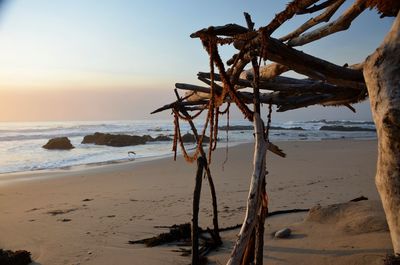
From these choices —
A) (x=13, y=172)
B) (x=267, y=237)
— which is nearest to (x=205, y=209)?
(x=267, y=237)

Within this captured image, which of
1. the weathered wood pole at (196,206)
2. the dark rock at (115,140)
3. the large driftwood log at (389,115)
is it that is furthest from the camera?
the dark rock at (115,140)

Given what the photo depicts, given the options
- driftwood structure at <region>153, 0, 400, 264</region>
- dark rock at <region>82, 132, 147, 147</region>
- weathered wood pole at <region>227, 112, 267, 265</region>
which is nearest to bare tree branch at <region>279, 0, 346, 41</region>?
driftwood structure at <region>153, 0, 400, 264</region>

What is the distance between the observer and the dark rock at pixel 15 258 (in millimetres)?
5242

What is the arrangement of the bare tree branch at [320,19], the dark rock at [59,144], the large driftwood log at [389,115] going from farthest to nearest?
the dark rock at [59,144] → the bare tree branch at [320,19] → the large driftwood log at [389,115]

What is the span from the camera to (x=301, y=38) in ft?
13.9

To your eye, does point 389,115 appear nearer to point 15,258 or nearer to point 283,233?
point 283,233

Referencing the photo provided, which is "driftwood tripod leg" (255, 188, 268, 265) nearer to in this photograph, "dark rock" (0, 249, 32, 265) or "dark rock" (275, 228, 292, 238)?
"dark rock" (275, 228, 292, 238)

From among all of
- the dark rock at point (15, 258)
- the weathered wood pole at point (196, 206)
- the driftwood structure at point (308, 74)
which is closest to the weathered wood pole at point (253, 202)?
the driftwood structure at point (308, 74)

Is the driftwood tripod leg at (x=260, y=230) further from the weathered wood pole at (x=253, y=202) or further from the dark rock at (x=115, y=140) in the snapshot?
the dark rock at (x=115, y=140)

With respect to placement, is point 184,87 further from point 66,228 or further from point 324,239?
point 66,228

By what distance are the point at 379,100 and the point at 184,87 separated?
3245 mm

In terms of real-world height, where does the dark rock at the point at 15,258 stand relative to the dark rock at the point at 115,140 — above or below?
below

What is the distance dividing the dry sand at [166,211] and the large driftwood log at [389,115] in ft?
5.34

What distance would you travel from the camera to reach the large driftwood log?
275 centimetres
